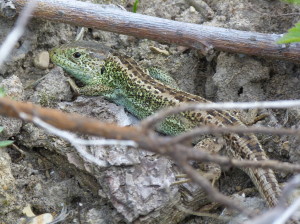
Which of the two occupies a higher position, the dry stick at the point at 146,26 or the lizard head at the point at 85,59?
the dry stick at the point at 146,26

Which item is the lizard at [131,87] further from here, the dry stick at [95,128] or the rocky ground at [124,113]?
the dry stick at [95,128]

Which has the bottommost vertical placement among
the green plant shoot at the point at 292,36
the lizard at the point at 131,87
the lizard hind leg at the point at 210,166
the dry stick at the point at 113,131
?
the lizard hind leg at the point at 210,166

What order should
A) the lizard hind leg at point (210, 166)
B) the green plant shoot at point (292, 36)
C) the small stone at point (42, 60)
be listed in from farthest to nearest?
the small stone at point (42, 60) < the lizard hind leg at point (210, 166) < the green plant shoot at point (292, 36)

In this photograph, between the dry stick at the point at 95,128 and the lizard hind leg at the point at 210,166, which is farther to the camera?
the lizard hind leg at the point at 210,166

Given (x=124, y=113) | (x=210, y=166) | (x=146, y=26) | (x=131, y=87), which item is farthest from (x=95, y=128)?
(x=131, y=87)

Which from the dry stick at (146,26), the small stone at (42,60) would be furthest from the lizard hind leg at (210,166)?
the small stone at (42,60)

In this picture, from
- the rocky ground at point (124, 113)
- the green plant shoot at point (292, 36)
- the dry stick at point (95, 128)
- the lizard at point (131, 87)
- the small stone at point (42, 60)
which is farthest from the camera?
the small stone at point (42, 60)

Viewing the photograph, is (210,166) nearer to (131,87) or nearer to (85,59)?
(131,87)
